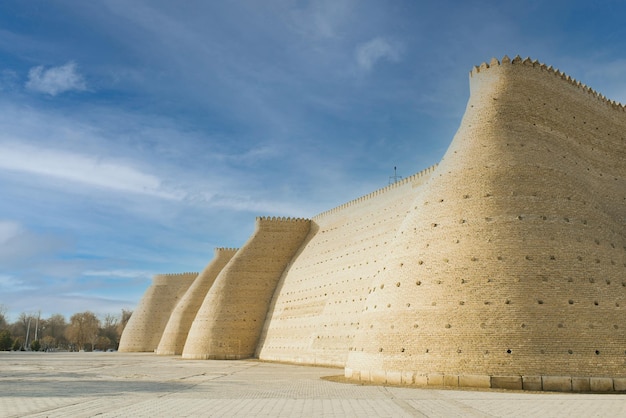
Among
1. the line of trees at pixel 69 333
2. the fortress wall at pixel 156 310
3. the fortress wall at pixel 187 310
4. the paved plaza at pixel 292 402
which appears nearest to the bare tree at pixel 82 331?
the line of trees at pixel 69 333

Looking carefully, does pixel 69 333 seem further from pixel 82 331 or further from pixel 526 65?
pixel 526 65

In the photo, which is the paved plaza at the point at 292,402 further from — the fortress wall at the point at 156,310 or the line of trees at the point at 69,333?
the line of trees at the point at 69,333

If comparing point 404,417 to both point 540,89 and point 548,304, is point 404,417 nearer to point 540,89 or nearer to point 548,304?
point 548,304

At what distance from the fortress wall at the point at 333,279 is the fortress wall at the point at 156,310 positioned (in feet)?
60.7

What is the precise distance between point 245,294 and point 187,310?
8887 mm

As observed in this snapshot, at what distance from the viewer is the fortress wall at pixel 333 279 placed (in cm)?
2602

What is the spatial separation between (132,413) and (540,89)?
15.4 metres

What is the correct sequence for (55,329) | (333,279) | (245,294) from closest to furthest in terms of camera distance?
1. (333,279)
2. (245,294)
3. (55,329)

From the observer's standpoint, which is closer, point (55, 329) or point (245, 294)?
point (245, 294)

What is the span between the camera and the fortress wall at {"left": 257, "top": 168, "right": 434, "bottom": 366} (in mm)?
26016

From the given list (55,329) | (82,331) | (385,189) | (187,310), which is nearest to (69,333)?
(82,331)

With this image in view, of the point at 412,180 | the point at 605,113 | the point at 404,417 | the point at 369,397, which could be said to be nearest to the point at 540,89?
the point at 605,113

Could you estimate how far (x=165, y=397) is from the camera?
11.7m

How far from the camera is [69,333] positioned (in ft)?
278
